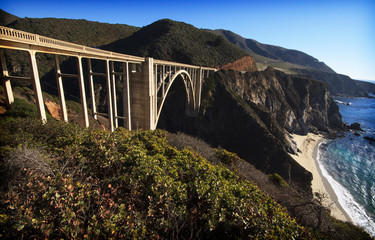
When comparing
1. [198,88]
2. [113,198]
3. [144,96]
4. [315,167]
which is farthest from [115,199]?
[315,167]

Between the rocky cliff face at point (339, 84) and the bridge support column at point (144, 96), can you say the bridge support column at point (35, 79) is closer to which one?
the bridge support column at point (144, 96)

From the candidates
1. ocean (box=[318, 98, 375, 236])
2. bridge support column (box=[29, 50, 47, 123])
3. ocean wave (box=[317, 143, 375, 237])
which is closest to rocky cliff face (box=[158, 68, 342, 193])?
ocean wave (box=[317, 143, 375, 237])

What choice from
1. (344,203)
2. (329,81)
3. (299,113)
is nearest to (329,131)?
(299,113)

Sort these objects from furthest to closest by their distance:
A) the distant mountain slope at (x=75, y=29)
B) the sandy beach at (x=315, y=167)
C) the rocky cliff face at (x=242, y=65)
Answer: the rocky cliff face at (x=242, y=65)
the distant mountain slope at (x=75, y=29)
the sandy beach at (x=315, y=167)

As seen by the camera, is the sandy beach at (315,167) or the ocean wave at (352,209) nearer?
the ocean wave at (352,209)

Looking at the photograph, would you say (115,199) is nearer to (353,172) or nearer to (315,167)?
(315,167)

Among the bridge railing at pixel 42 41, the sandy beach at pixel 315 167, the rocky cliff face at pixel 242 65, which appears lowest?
the sandy beach at pixel 315 167

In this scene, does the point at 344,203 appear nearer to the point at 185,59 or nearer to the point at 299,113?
the point at 299,113

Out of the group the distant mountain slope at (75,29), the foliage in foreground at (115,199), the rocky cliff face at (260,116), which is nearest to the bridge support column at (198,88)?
the rocky cliff face at (260,116)
